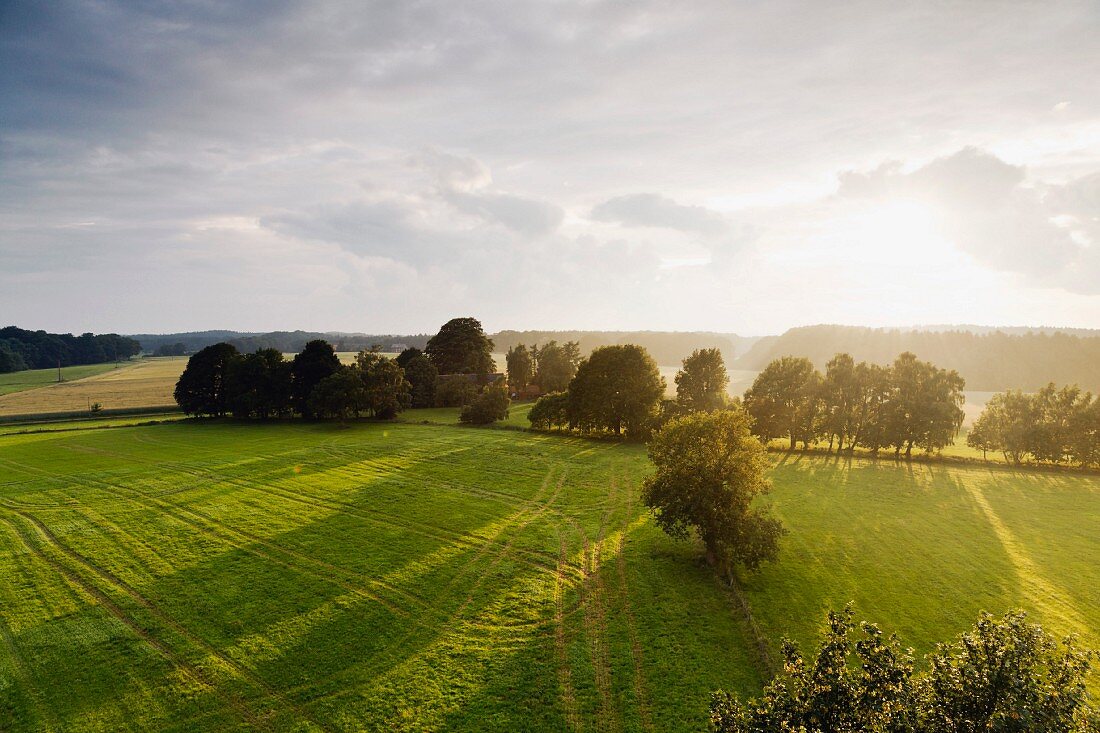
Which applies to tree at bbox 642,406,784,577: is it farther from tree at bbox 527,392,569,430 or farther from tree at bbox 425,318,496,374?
tree at bbox 425,318,496,374

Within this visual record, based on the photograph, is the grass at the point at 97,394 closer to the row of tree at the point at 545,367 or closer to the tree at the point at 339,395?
the tree at the point at 339,395

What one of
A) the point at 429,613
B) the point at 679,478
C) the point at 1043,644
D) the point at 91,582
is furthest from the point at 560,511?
the point at 1043,644

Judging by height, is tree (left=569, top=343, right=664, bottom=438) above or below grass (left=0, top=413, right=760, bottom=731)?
above

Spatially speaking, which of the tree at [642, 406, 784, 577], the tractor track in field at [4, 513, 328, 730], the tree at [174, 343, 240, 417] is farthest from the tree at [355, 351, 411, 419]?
the tree at [642, 406, 784, 577]

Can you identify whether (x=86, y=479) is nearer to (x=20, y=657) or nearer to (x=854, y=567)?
(x=20, y=657)

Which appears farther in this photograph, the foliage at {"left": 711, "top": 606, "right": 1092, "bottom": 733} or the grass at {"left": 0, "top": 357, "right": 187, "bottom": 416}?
the grass at {"left": 0, "top": 357, "right": 187, "bottom": 416}

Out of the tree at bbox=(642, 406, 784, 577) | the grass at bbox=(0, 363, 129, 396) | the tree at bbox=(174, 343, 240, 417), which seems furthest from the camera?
the grass at bbox=(0, 363, 129, 396)
